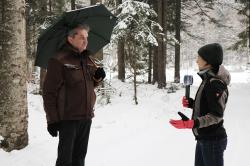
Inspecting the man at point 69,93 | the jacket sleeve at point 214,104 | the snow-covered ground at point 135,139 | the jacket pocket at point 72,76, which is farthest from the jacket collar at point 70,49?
the snow-covered ground at point 135,139

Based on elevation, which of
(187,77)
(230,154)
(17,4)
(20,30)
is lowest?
(230,154)

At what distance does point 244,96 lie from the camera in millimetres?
18500

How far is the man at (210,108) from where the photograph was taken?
13.5 ft

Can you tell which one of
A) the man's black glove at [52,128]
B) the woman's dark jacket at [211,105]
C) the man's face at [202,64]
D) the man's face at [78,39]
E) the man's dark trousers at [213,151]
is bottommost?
the man's dark trousers at [213,151]

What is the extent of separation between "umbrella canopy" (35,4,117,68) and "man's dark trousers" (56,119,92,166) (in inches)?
42.7

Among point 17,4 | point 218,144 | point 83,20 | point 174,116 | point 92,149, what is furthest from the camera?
point 174,116

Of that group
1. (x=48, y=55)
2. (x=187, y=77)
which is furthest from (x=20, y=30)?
(x=187, y=77)

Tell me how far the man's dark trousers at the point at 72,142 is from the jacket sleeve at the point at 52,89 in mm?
230

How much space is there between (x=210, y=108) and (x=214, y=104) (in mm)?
69

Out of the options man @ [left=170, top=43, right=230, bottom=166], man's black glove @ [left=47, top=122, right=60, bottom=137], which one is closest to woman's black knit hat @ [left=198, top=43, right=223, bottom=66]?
man @ [left=170, top=43, right=230, bottom=166]

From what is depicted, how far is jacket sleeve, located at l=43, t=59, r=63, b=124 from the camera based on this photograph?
14.6ft

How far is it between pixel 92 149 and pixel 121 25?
7.15m

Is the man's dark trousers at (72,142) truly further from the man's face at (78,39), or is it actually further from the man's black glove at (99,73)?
the man's face at (78,39)

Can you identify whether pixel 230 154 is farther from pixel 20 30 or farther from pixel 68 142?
pixel 20 30
